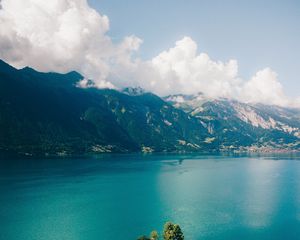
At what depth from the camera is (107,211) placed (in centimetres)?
15175

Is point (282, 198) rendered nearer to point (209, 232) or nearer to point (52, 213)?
point (209, 232)

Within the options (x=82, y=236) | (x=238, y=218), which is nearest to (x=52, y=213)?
(x=82, y=236)

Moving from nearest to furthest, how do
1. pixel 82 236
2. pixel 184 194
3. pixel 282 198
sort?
pixel 82 236
pixel 282 198
pixel 184 194

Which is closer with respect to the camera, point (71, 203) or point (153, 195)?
point (71, 203)

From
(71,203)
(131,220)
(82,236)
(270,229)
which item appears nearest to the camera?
(82,236)

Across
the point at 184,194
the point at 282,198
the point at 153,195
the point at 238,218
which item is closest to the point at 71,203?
the point at 153,195

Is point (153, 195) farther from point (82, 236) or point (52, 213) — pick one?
point (82, 236)

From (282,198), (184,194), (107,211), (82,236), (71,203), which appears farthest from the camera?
(184,194)

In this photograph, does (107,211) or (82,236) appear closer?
(82,236)

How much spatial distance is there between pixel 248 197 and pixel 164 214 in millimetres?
64579

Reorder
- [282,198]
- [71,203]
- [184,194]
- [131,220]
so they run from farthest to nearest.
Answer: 1. [184,194]
2. [282,198]
3. [71,203]
4. [131,220]

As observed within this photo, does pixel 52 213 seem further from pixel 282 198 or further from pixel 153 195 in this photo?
pixel 282 198

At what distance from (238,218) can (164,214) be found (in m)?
31.7

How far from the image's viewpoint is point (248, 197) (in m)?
185
